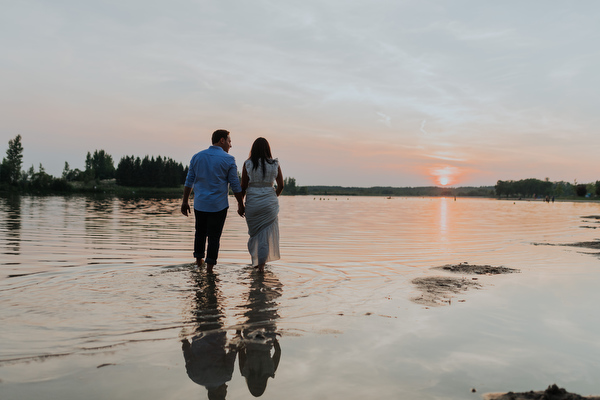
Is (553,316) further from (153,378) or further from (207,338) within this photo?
(153,378)

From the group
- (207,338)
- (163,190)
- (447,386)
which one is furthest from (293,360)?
(163,190)

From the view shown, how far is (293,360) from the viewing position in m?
3.47

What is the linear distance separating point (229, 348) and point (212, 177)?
467cm

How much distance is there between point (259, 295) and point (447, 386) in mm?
3241

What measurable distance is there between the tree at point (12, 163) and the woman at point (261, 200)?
124 meters

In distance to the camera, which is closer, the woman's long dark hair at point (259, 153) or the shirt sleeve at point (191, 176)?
the shirt sleeve at point (191, 176)

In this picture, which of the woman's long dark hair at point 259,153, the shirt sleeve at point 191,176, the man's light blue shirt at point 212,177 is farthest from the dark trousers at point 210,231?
the woman's long dark hair at point 259,153

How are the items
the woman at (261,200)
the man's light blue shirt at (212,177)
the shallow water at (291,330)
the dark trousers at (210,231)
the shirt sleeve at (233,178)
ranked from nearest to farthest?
the shallow water at (291,330), the dark trousers at (210,231), the man's light blue shirt at (212,177), the shirt sleeve at (233,178), the woman at (261,200)

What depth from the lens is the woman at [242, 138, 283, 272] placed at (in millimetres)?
8141

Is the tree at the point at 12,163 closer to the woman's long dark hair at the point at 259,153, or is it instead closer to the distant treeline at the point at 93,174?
the distant treeline at the point at 93,174

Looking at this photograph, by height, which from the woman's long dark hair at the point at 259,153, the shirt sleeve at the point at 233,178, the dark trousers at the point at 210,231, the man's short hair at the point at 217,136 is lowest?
the dark trousers at the point at 210,231

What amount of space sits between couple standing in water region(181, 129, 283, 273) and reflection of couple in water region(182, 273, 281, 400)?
2.49 metres

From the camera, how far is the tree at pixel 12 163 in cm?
11038

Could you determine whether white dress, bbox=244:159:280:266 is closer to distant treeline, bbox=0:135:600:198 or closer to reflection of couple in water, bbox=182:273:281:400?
reflection of couple in water, bbox=182:273:281:400
